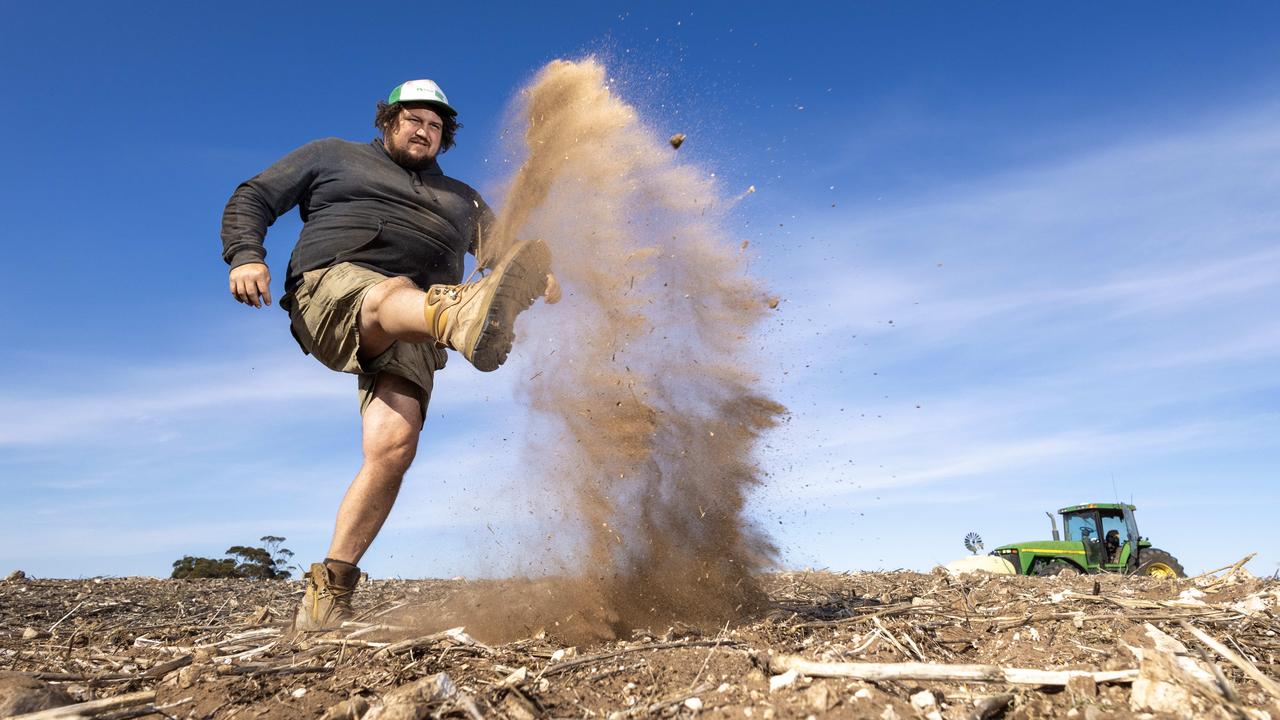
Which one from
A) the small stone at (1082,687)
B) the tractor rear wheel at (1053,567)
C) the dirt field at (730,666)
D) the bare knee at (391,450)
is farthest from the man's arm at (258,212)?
the tractor rear wheel at (1053,567)

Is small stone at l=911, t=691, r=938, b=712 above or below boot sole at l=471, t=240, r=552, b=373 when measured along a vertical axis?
below

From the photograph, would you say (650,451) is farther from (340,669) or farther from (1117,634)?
(1117,634)

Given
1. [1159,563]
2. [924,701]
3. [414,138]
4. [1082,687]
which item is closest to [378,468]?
[414,138]

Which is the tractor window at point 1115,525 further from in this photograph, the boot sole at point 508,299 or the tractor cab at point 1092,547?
the boot sole at point 508,299

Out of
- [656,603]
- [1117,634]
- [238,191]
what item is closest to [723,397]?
[656,603]

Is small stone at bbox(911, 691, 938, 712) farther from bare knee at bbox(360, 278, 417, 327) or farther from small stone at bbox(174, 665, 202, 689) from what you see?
bare knee at bbox(360, 278, 417, 327)

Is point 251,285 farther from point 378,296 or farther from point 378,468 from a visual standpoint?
point 378,468

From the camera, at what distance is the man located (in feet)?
10.4

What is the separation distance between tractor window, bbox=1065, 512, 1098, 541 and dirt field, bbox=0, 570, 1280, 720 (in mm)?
11201

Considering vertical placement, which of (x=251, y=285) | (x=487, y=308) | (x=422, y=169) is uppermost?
(x=422, y=169)

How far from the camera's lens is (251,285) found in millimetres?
3541

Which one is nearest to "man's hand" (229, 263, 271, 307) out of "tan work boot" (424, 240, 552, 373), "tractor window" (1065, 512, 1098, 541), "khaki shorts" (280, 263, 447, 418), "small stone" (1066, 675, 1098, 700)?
"khaki shorts" (280, 263, 447, 418)

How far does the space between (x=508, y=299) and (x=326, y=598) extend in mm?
1528

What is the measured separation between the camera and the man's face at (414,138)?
4082 mm
